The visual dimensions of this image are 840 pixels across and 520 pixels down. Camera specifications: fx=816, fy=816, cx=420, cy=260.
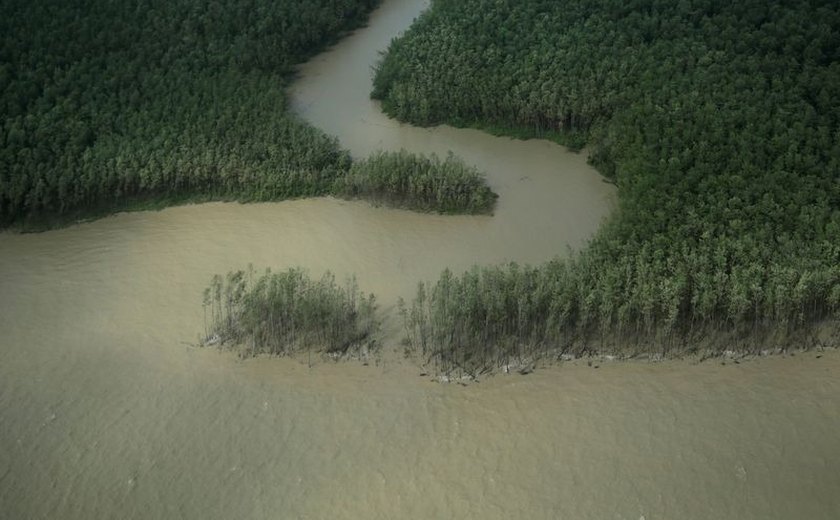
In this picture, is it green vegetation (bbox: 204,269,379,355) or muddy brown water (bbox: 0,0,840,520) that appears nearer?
muddy brown water (bbox: 0,0,840,520)

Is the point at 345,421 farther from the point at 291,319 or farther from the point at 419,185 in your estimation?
the point at 419,185

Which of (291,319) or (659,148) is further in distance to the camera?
(659,148)


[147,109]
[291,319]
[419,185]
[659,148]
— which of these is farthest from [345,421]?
[147,109]

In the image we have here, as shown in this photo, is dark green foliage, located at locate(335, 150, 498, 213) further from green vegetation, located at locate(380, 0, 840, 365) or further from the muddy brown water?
green vegetation, located at locate(380, 0, 840, 365)

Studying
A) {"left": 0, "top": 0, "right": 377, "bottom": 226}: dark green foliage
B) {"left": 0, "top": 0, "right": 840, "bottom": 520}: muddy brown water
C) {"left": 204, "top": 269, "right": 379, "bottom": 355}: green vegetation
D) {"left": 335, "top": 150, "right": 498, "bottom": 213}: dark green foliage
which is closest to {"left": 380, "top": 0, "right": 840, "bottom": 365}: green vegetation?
{"left": 0, "top": 0, "right": 840, "bottom": 520}: muddy brown water

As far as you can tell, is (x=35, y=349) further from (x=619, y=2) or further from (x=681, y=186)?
(x=619, y=2)

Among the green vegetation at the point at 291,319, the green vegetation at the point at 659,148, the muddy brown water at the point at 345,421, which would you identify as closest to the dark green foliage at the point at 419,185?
the muddy brown water at the point at 345,421
